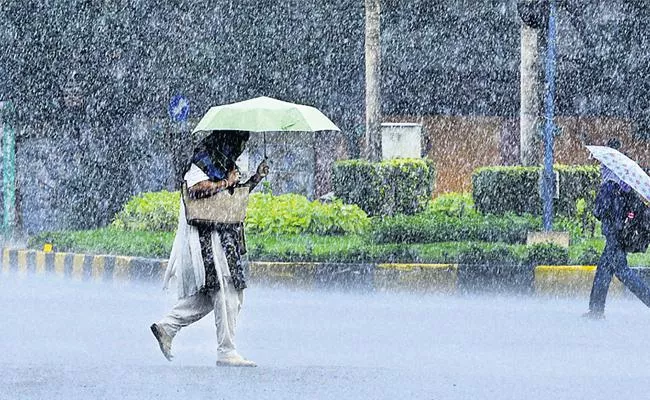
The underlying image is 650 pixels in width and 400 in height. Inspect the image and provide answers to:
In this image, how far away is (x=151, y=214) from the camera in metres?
20.8

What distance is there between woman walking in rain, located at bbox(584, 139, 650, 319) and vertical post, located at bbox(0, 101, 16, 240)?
516 inches

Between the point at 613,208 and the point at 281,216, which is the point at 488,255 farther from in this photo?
the point at 281,216

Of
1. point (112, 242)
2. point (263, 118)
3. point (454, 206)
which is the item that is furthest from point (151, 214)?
point (263, 118)

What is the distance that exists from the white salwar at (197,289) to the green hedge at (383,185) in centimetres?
1160

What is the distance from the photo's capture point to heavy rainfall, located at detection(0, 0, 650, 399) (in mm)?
9508

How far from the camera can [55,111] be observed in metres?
25.1

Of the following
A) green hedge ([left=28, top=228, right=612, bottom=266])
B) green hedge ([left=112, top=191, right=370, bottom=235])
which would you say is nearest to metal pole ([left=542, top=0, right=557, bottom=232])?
green hedge ([left=28, top=228, right=612, bottom=266])

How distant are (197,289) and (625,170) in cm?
447

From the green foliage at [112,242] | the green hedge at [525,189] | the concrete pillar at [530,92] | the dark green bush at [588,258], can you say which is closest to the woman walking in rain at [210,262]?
the dark green bush at [588,258]

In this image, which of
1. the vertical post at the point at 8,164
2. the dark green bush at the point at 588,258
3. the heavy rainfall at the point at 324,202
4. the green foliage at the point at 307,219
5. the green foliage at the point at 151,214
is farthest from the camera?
the vertical post at the point at 8,164

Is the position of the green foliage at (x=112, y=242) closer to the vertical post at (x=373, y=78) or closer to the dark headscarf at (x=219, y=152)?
the vertical post at (x=373, y=78)

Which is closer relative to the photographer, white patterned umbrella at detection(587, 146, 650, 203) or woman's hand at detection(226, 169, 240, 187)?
woman's hand at detection(226, 169, 240, 187)

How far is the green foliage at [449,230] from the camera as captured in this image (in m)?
17.7

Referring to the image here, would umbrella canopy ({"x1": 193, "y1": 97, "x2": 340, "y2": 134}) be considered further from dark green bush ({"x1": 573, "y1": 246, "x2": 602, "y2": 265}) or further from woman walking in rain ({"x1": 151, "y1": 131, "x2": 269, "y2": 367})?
dark green bush ({"x1": 573, "y1": 246, "x2": 602, "y2": 265})
